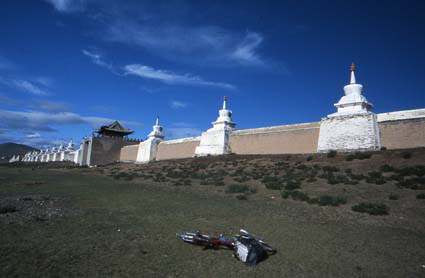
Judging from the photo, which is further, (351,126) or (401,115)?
(351,126)

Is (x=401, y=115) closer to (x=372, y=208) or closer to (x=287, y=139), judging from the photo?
(x=287, y=139)

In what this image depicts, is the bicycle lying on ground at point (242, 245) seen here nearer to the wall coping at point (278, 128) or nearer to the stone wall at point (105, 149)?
the wall coping at point (278, 128)

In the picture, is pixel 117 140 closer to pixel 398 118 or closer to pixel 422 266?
pixel 398 118

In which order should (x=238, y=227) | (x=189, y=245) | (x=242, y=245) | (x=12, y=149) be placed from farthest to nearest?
1. (x=12, y=149)
2. (x=238, y=227)
3. (x=189, y=245)
4. (x=242, y=245)

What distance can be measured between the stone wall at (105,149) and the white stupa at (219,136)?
23396 mm

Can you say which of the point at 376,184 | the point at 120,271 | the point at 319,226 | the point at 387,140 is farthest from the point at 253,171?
the point at 120,271

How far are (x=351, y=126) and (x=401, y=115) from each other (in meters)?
2.73

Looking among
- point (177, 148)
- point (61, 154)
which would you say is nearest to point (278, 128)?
point (177, 148)

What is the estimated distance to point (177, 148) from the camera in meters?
33.4

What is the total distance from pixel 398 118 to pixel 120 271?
1720 cm

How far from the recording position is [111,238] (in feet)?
17.3

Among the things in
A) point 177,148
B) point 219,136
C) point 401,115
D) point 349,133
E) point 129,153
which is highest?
point 401,115

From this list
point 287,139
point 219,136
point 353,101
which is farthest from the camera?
point 219,136

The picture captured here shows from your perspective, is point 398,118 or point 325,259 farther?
point 398,118
